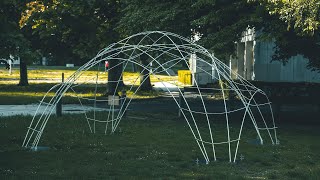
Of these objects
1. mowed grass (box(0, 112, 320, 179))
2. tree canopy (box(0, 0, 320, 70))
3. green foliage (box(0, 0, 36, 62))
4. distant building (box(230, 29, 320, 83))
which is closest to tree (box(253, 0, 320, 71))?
tree canopy (box(0, 0, 320, 70))

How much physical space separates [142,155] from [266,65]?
1012 inches

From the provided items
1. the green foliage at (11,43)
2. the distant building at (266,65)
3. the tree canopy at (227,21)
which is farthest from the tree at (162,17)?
the distant building at (266,65)

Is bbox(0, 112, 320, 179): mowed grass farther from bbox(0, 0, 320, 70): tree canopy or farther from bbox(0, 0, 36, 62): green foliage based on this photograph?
bbox(0, 0, 320, 70): tree canopy

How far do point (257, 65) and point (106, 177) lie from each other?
97.4 feet

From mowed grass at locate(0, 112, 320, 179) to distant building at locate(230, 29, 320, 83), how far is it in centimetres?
1439

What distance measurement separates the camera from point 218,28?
66.0 ft

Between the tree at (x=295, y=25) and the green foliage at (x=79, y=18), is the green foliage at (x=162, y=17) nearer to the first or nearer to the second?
the tree at (x=295, y=25)

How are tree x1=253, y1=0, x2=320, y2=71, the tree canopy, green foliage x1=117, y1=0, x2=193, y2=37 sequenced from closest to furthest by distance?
tree x1=253, y1=0, x2=320, y2=71, the tree canopy, green foliage x1=117, y1=0, x2=193, y2=37

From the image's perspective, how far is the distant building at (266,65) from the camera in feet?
113

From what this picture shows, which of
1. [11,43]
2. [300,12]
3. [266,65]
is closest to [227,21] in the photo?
[300,12]

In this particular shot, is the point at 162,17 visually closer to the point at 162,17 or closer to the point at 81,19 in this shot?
the point at 162,17

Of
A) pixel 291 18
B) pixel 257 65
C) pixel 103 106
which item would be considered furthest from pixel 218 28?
pixel 257 65

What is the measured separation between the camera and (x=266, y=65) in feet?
126

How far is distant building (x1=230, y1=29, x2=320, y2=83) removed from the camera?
3447cm
